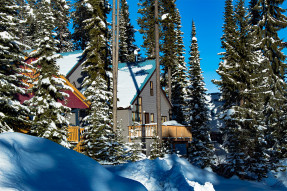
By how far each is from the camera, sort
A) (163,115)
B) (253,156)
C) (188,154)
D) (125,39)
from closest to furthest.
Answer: (253,156), (188,154), (163,115), (125,39)

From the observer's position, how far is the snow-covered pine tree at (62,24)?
1938 inches

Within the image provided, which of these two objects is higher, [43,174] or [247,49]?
[247,49]

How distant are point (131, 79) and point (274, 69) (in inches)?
604

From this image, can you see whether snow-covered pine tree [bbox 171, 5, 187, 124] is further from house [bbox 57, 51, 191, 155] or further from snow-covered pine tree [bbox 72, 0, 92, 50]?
snow-covered pine tree [bbox 72, 0, 92, 50]

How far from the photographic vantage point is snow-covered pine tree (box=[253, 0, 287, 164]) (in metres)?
21.6

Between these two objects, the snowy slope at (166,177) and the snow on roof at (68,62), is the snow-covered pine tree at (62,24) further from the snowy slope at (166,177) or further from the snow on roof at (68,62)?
the snowy slope at (166,177)

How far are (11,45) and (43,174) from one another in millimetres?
12141

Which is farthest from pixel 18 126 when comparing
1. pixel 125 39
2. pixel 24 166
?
pixel 125 39

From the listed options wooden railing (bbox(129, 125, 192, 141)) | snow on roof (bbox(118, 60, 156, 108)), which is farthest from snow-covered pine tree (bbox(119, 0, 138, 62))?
wooden railing (bbox(129, 125, 192, 141))

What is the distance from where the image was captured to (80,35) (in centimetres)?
5309

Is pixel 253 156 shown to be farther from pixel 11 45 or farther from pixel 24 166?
pixel 24 166

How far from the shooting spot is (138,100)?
1200 inches

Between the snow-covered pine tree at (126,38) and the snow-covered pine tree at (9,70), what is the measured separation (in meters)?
37.0

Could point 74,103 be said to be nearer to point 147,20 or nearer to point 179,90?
point 147,20
